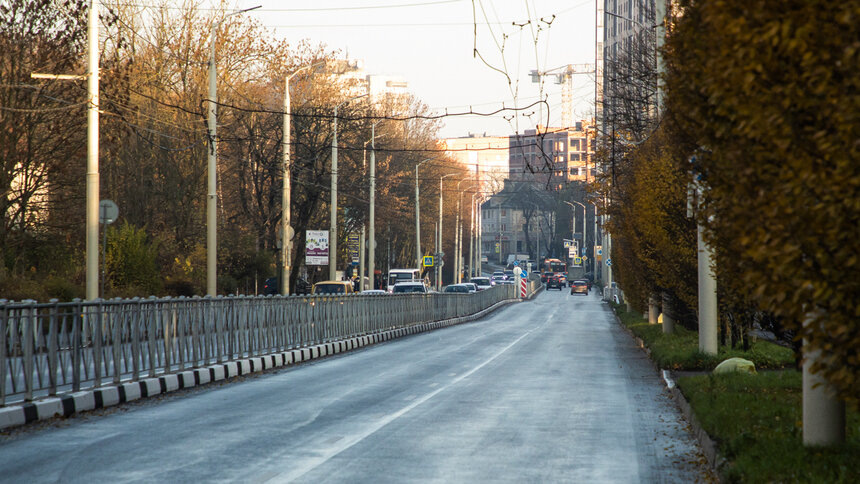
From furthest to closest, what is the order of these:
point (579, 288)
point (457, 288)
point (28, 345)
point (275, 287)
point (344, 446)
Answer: point (579, 288)
point (457, 288)
point (275, 287)
point (28, 345)
point (344, 446)

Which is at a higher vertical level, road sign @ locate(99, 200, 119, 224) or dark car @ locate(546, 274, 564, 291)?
road sign @ locate(99, 200, 119, 224)

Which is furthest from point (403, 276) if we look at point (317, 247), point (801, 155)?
point (801, 155)

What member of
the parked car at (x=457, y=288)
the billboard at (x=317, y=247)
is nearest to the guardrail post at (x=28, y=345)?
the billboard at (x=317, y=247)

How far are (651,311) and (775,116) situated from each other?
33066 mm

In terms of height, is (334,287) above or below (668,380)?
above

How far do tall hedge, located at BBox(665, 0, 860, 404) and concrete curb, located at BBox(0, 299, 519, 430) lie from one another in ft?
28.2

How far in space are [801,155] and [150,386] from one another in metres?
11.9

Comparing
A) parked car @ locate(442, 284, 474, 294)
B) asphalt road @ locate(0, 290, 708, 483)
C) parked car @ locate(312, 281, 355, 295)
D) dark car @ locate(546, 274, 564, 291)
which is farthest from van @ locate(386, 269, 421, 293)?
dark car @ locate(546, 274, 564, 291)

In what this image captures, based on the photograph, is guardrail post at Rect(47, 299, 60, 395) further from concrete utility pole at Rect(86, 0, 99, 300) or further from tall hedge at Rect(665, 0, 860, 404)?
tall hedge at Rect(665, 0, 860, 404)

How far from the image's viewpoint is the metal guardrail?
40.4ft

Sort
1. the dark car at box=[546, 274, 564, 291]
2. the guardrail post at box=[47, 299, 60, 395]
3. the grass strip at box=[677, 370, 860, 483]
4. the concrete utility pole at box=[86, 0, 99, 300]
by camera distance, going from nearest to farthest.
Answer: the grass strip at box=[677, 370, 860, 483] < the guardrail post at box=[47, 299, 60, 395] < the concrete utility pole at box=[86, 0, 99, 300] < the dark car at box=[546, 274, 564, 291]

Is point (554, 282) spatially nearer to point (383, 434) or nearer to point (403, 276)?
point (403, 276)

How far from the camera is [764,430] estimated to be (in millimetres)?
9992

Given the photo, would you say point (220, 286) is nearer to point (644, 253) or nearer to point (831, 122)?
point (644, 253)
